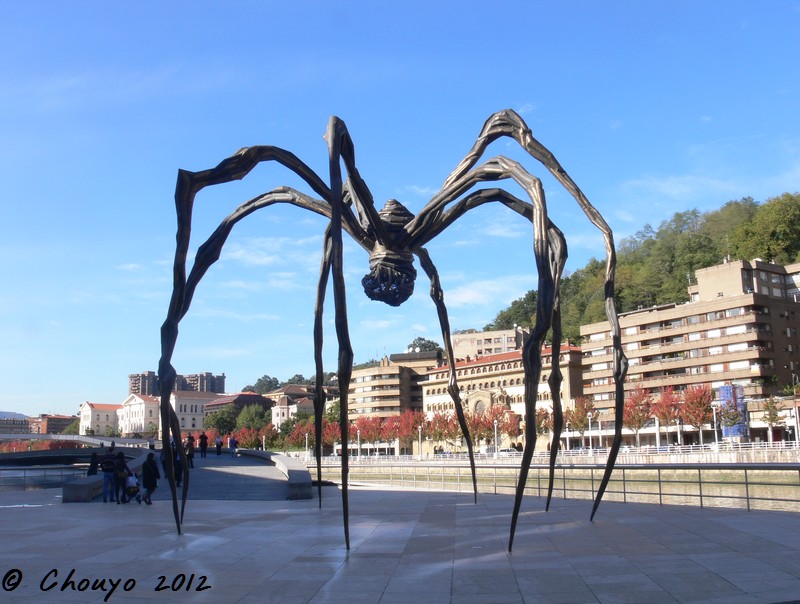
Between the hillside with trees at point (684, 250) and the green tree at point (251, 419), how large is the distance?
188ft

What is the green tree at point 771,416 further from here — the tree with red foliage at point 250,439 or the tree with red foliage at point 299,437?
the tree with red foliage at point 250,439

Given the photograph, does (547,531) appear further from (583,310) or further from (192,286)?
(583,310)

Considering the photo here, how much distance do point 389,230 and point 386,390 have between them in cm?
11732

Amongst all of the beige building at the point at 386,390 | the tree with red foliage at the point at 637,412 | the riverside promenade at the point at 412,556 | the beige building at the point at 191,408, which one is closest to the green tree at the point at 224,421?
the beige building at the point at 386,390

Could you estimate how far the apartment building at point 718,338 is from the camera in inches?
3007

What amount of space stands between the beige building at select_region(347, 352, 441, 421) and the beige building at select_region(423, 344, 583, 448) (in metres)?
7.76

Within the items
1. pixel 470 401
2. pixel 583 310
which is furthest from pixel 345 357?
pixel 583 310

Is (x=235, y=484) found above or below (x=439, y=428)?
below

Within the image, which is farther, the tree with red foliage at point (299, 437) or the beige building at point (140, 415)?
the beige building at point (140, 415)

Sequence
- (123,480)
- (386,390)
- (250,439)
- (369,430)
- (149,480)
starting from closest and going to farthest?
(149,480)
(123,480)
(369,430)
(250,439)
(386,390)

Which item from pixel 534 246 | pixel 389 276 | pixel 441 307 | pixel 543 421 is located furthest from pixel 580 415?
pixel 534 246

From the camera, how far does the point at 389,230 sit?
35.5ft

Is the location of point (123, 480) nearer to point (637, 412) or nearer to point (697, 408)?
point (697, 408)

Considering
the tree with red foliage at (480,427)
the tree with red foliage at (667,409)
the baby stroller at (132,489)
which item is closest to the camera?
the baby stroller at (132,489)
